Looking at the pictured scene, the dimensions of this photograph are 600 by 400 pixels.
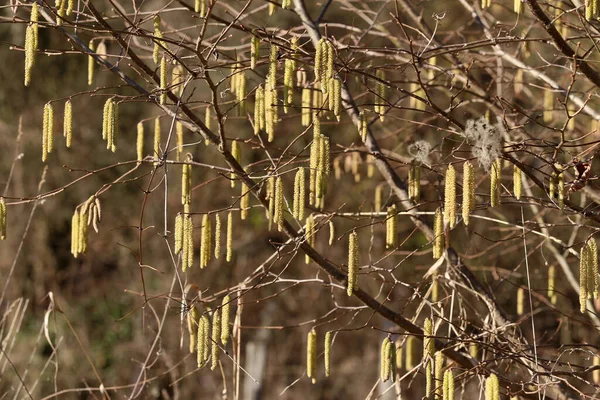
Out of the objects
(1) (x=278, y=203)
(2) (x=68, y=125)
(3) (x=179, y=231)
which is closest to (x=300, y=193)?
(1) (x=278, y=203)

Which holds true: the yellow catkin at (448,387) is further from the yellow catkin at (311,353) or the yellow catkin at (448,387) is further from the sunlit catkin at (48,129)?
the sunlit catkin at (48,129)

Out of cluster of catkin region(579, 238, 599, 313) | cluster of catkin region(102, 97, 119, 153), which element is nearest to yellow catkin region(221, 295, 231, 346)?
cluster of catkin region(102, 97, 119, 153)

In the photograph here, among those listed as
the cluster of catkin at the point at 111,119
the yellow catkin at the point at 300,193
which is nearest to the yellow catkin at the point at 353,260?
the yellow catkin at the point at 300,193

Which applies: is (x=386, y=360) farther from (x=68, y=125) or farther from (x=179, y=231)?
(x=68, y=125)

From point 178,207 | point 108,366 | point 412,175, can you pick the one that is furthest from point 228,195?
point 412,175

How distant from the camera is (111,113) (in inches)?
90.7

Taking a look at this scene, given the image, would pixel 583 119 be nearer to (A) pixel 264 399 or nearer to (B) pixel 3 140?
(A) pixel 264 399

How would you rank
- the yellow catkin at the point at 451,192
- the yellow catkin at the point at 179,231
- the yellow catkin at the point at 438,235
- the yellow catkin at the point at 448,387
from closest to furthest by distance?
the yellow catkin at the point at 451,192 → the yellow catkin at the point at 448,387 → the yellow catkin at the point at 179,231 → the yellow catkin at the point at 438,235

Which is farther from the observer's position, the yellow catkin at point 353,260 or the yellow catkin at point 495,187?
the yellow catkin at point 353,260

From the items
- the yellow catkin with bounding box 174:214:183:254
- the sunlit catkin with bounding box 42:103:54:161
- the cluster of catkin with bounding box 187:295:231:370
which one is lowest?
the cluster of catkin with bounding box 187:295:231:370

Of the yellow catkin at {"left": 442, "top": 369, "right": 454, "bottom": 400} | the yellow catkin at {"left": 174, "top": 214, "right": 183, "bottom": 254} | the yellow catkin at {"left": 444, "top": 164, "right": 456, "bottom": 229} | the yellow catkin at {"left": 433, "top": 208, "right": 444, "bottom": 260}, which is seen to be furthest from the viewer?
the yellow catkin at {"left": 433, "top": 208, "right": 444, "bottom": 260}

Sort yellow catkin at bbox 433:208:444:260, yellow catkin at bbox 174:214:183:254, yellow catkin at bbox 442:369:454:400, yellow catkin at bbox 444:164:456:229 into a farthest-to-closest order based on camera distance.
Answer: yellow catkin at bbox 433:208:444:260
yellow catkin at bbox 174:214:183:254
yellow catkin at bbox 442:369:454:400
yellow catkin at bbox 444:164:456:229

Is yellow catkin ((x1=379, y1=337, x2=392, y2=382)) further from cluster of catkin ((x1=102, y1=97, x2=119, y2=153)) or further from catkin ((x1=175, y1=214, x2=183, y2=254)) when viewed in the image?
cluster of catkin ((x1=102, y1=97, x2=119, y2=153))

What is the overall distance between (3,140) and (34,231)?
109 cm
